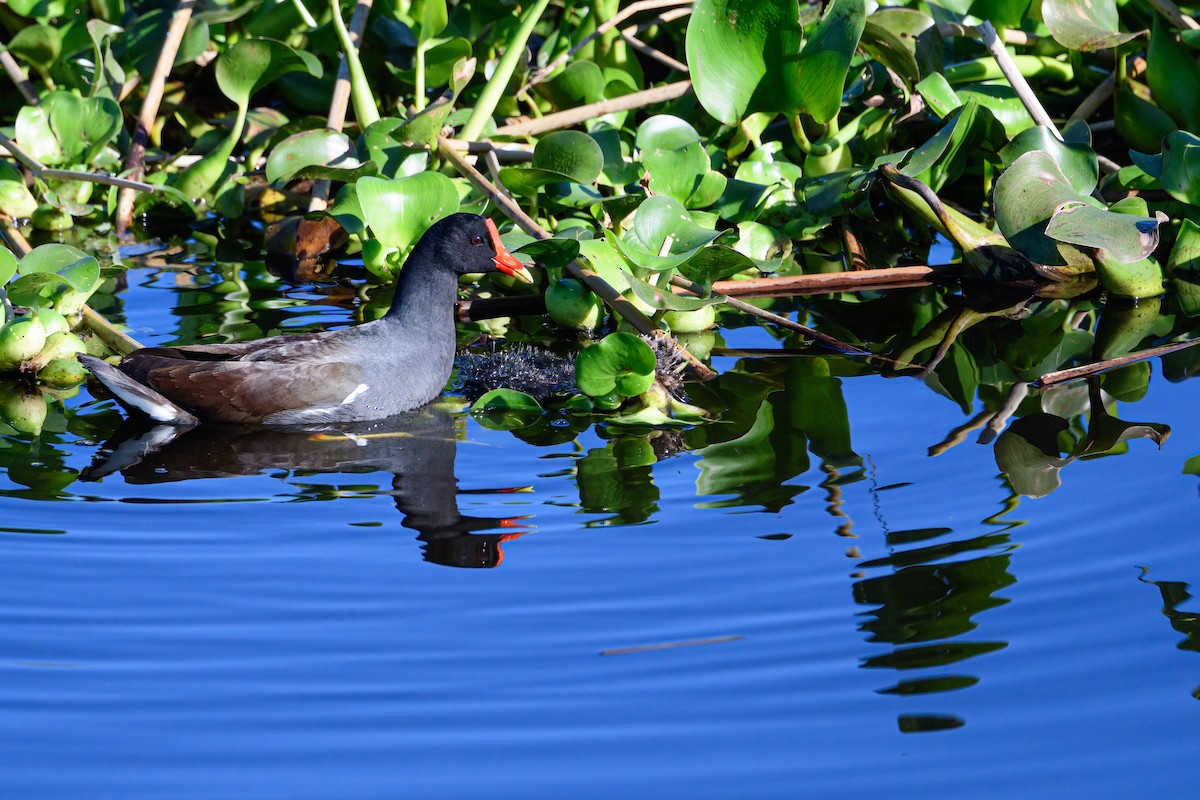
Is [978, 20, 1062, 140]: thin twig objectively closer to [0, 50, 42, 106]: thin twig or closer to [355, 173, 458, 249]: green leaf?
[355, 173, 458, 249]: green leaf

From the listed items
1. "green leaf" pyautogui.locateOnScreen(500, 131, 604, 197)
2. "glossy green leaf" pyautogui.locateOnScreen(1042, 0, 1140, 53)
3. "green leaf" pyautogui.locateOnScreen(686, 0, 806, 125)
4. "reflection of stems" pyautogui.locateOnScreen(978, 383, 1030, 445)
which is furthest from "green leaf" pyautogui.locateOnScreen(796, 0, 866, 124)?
"reflection of stems" pyautogui.locateOnScreen(978, 383, 1030, 445)

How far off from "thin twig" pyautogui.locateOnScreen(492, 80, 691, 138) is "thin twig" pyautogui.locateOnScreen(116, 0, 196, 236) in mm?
1699

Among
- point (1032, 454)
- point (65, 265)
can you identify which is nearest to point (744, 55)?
point (1032, 454)

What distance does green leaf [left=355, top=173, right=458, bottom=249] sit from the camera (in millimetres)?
5242

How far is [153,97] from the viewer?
672cm

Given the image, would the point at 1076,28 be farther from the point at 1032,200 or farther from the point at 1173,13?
the point at 1032,200

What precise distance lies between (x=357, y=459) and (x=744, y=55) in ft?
7.90

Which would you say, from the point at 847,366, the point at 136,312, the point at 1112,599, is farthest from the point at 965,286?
the point at 136,312

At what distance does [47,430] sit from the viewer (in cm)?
434

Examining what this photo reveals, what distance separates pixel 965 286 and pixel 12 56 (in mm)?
5000

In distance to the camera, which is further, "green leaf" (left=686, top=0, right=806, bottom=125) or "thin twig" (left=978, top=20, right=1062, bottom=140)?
"thin twig" (left=978, top=20, right=1062, bottom=140)

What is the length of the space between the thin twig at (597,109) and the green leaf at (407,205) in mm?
953

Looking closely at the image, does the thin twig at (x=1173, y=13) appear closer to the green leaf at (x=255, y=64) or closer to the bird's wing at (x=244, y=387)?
the green leaf at (x=255, y=64)

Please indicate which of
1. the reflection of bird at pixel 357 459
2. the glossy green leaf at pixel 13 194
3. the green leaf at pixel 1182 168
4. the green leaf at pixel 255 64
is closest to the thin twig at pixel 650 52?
the green leaf at pixel 255 64
